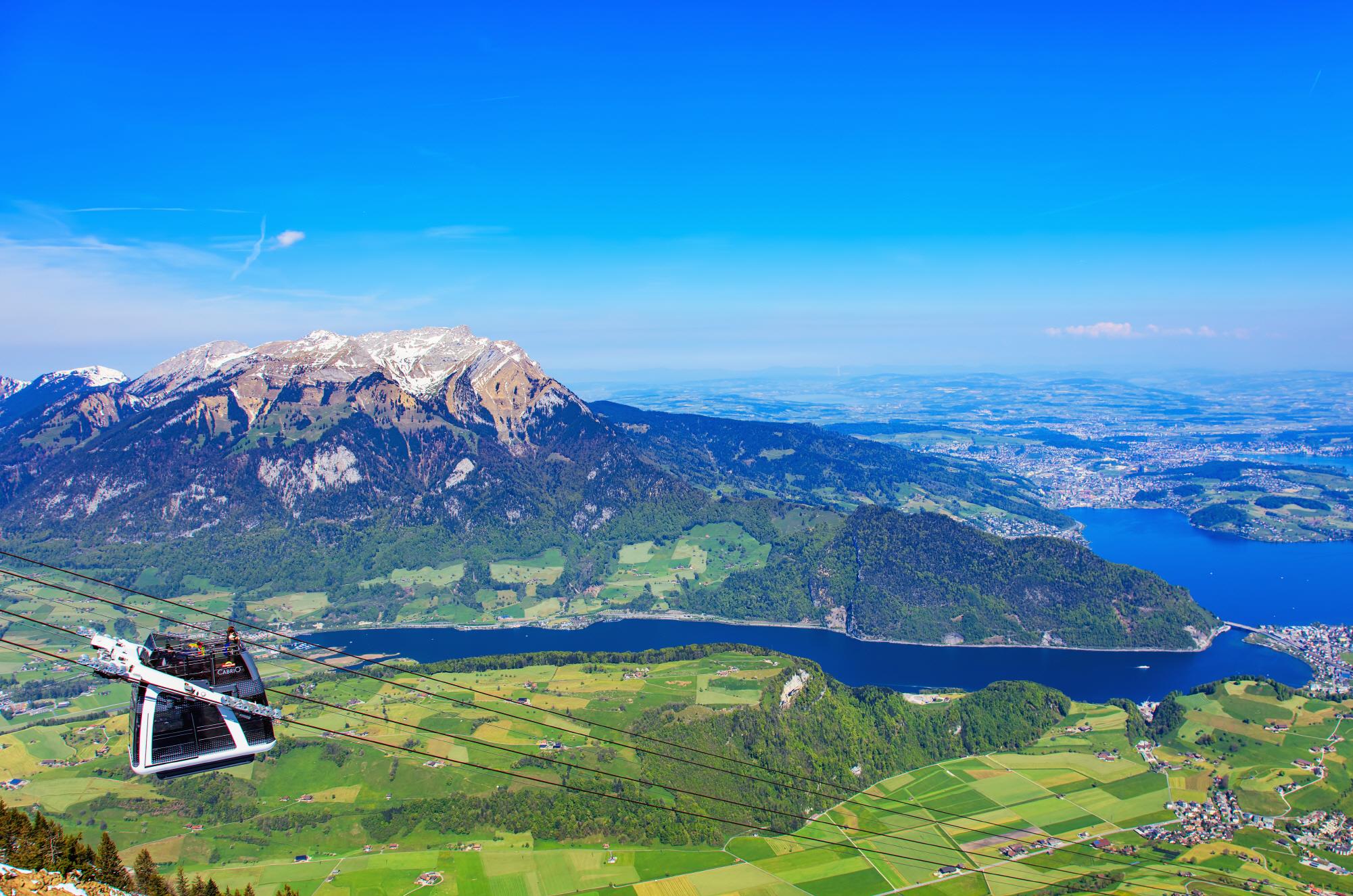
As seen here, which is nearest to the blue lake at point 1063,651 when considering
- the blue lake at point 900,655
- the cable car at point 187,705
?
the blue lake at point 900,655

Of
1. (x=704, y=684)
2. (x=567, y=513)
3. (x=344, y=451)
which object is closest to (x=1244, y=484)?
(x=567, y=513)

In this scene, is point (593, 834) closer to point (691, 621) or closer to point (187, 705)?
point (187, 705)

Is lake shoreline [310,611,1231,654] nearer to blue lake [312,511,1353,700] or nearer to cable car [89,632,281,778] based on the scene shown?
blue lake [312,511,1353,700]

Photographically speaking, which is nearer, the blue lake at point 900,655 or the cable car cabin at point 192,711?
the cable car cabin at point 192,711

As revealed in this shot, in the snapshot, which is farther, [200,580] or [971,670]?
[200,580]

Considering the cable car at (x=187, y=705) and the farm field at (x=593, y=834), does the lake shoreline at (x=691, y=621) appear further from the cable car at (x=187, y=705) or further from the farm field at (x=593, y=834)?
the cable car at (x=187, y=705)

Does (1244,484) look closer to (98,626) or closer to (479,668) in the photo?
(479,668)
